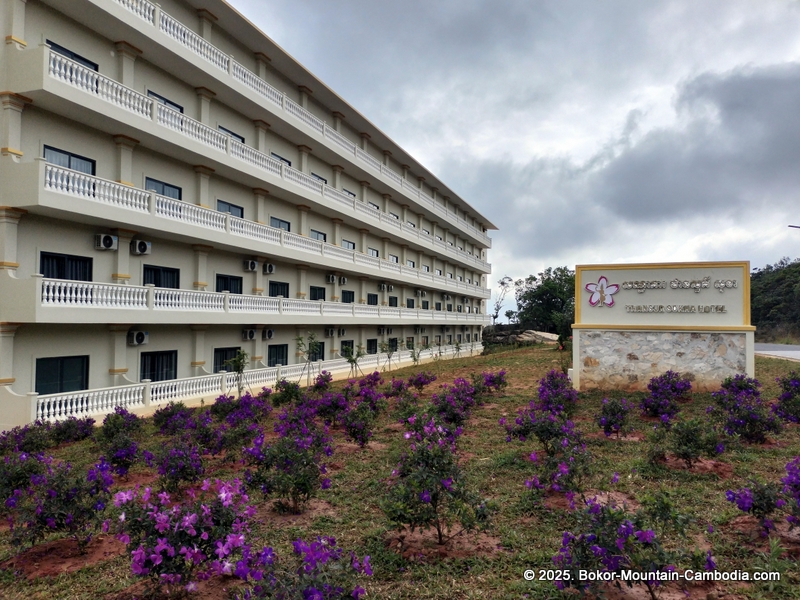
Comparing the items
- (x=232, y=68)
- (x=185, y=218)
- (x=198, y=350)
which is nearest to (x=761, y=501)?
(x=185, y=218)

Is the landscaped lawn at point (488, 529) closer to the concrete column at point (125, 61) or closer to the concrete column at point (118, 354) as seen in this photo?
the concrete column at point (118, 354)

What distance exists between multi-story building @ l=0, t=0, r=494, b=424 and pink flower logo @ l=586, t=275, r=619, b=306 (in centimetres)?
1119

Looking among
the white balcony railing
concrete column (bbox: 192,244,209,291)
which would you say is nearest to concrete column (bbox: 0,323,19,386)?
concrete column (bbox: 192,244,209,291)

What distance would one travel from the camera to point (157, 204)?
41.8ft

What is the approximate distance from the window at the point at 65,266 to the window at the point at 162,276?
173 cm

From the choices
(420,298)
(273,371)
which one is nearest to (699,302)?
(273,371)

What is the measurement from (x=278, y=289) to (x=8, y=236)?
10.0 metres

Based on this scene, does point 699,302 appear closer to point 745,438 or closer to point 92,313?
point 745,438

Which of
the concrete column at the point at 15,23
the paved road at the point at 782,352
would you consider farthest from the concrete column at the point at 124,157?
the paved road at the point at 782,352

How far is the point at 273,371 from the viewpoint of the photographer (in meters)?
17.0

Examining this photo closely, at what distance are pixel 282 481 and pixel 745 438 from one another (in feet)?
24.3

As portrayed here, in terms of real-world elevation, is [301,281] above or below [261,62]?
below

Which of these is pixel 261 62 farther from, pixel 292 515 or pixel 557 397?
pixel 292 515

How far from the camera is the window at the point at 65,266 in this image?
36.5ft
